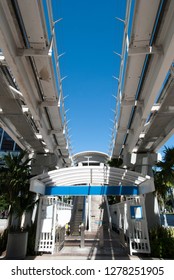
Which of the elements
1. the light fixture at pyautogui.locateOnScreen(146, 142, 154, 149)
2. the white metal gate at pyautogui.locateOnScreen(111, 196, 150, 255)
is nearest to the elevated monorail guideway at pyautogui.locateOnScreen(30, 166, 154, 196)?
the white metal gate at pyautogui.locateOnScreen(111, 196, 150, 255)

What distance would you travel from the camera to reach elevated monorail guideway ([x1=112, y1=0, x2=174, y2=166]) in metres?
4.93

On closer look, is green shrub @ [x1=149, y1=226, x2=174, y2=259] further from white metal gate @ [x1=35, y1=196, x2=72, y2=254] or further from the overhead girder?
the overhead girder

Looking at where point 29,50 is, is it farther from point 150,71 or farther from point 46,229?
point 46,229

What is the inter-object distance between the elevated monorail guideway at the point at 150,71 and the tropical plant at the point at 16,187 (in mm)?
5210

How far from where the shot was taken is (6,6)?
473 centimetres

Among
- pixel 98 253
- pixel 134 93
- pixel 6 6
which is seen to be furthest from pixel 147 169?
pixel 6 6

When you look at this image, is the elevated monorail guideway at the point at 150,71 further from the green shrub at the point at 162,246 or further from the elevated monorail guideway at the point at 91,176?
the green shrub at the point at 162,246

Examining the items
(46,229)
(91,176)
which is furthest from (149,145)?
(46,229)

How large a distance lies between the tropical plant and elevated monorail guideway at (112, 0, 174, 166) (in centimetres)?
521

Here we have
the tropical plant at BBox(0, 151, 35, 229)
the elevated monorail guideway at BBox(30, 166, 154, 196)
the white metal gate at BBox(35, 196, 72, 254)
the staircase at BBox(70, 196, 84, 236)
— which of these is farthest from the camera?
the staircase at BBox(70, 196, 84, 236)

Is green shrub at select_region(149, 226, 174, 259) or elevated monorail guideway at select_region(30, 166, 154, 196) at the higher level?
elevated monorail guideway at select_region(30, 166, 154, 196)

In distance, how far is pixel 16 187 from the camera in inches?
376

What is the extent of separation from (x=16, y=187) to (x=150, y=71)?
728 centimetres

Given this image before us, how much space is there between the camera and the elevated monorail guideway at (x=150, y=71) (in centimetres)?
493
